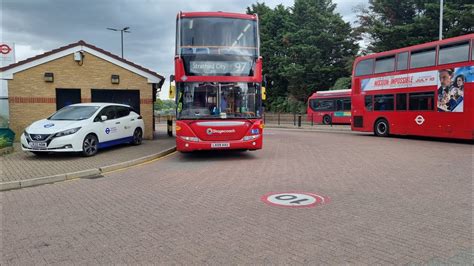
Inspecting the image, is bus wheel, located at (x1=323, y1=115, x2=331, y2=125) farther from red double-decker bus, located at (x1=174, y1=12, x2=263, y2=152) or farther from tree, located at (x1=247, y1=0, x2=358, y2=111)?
red double-decker bus, located at (x1=174, y1=12, x2=263, y2=152)

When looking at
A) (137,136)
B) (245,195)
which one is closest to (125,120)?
(137,136)

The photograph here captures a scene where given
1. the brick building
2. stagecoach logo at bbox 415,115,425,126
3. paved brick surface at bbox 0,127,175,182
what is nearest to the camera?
paved brick surface at bbox 0,127,175,182

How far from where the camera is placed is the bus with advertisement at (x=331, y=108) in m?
31.7

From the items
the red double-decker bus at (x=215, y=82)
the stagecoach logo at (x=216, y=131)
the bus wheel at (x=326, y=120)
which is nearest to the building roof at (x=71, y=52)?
the red double-decker bus at (x=215, y=82)

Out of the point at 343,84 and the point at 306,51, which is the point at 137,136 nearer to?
the point at 343,84

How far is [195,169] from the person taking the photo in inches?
367

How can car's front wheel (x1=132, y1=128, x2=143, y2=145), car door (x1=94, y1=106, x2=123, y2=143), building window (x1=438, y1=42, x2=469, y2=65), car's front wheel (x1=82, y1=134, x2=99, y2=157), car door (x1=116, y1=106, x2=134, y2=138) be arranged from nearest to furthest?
1. car's front wheel (x1=82, y1=134, x2=99, y2=157)
2. car door (x1=94, y1=106, x2=123, y2=143)
3. car door (x1=116, y1=106, x2=134, y2=138)
4. building window (x1=438, y1=42, x2=469, y2=65)
5. car's front wheel (x1=132, y1=128, x2=143, y2=145)

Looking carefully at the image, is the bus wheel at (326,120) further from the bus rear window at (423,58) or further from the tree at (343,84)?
the bus rear window at (423,58)

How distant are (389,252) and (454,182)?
14.5 feet

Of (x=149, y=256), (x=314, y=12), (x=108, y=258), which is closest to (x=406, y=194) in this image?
(x=149, y=256)

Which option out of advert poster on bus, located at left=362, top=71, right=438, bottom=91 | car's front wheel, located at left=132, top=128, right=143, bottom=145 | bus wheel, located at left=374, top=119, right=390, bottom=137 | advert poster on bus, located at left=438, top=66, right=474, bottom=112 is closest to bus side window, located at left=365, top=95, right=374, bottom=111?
advert poster on bus, located at left=362, top=71, right=438, bottom=91

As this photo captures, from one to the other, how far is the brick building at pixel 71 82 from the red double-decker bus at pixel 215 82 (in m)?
6.58

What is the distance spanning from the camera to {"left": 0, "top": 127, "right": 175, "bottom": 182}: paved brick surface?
8.44 m

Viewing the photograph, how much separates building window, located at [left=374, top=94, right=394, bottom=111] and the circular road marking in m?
13.4
